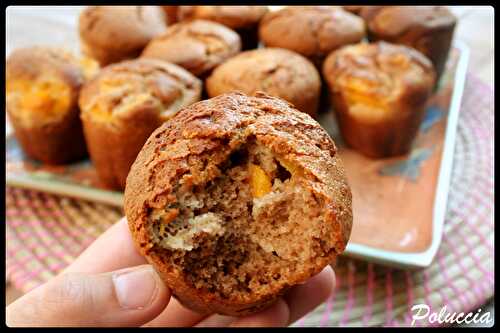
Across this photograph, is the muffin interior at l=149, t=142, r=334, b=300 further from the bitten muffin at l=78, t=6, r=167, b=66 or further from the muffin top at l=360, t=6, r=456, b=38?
the muffin top at l=360, t=6, r=456, b=38

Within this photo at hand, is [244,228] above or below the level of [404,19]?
above

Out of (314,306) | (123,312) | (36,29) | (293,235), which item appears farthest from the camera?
(36,29)

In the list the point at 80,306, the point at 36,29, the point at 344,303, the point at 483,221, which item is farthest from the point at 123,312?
the point at 36,29

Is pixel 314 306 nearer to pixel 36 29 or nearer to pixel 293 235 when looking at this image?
pixel 293 235

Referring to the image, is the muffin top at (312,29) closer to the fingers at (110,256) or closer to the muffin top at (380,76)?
the muffin top at (380,76)

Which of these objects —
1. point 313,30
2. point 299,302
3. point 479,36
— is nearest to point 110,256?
point 299,302

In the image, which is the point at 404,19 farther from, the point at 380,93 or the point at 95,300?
the point at 95,300

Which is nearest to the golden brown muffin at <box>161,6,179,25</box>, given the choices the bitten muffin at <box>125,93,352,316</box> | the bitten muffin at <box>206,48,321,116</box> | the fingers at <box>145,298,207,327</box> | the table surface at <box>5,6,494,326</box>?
the bitten muffin at <box>206,48,321,116</box>
